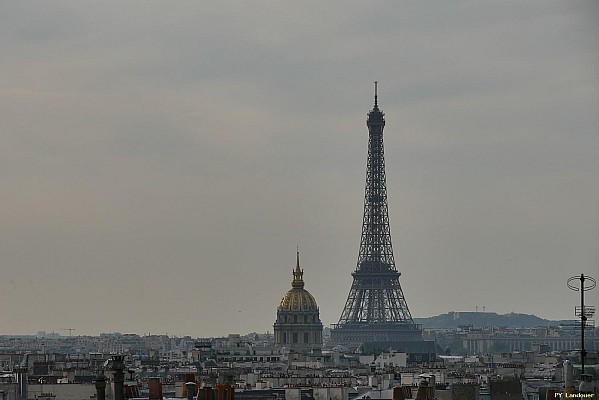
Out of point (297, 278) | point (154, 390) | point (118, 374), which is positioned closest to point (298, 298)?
point (297, 278)

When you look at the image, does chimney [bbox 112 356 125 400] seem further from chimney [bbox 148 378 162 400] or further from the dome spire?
the dome spire

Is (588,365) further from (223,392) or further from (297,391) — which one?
(297,391)

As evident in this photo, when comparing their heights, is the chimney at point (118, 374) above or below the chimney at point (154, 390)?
below

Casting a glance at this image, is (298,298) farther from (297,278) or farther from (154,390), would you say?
(154,390)

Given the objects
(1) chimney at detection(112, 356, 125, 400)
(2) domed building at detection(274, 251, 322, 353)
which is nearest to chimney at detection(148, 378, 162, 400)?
(1) chimney at detection(112, 356, 125, 400)

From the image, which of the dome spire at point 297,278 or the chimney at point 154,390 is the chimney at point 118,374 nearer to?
the chimney at point 154,390

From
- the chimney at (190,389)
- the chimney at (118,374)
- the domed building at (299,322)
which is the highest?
the domed building at (299,322)

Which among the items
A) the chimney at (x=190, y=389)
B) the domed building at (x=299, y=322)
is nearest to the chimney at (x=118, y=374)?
the chimney at (x=190, y=389)

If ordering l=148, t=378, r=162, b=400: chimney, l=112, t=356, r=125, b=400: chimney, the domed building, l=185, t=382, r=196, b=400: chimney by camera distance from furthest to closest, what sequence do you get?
1. the domed building
2. l=148, t=378, r=162, b=400: chimney
3. l=185, t=382, r=196, b=400: chimney
4. l=112, t=356, r=125, b=400: chimney
